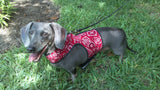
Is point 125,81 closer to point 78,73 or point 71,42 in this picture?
point 78,73

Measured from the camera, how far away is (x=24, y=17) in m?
3.98

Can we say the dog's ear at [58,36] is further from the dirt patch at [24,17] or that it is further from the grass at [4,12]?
the grass at [4,12]

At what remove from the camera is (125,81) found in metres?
2.33

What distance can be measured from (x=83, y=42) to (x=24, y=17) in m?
2.78

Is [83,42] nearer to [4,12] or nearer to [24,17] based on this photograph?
[24,17]

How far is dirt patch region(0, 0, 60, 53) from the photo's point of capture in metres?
3.23

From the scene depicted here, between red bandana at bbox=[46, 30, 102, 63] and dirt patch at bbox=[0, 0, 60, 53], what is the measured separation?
1794 mm

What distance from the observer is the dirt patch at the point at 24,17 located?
323 centimetres

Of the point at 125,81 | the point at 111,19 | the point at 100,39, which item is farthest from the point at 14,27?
the point at 125,81

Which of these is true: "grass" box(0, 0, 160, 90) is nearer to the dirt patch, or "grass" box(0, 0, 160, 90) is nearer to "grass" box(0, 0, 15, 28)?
the dirt patch

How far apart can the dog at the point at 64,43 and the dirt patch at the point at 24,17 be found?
68.5 inches

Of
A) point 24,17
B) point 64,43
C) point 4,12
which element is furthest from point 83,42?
point 4,12

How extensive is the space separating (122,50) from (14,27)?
313 centimetres

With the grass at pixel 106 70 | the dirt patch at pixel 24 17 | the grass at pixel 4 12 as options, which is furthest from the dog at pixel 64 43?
the grass at pixel 4 12
